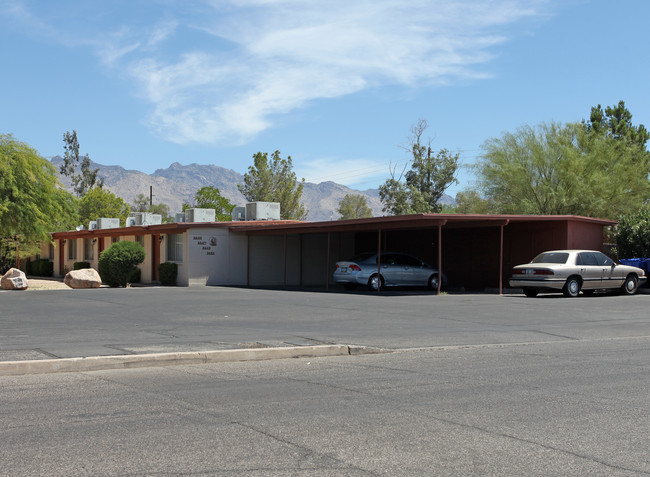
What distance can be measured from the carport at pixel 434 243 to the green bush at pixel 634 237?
131cm

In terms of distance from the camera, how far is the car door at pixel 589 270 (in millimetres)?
22875

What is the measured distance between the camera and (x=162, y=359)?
9664mm

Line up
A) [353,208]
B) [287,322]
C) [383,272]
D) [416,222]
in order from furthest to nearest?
[353,208] < [383,272] < [416,222] < [287,322]

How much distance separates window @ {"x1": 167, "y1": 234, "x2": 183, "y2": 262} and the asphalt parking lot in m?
9.89

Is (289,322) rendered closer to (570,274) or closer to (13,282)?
(570,274)

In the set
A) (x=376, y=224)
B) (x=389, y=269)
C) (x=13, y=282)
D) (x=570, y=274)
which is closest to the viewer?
(x=570, y=274)

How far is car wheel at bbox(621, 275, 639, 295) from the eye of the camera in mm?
24156

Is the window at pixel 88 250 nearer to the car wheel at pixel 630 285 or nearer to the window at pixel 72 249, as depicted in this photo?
the window at pixel 72 249

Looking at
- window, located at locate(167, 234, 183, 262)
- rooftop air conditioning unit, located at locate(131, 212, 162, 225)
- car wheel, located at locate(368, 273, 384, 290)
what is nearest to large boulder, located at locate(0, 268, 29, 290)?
window, located at locate(167, 234, 183, 262)

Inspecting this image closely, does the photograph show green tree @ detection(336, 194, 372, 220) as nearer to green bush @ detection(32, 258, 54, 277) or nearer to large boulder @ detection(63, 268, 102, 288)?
green bush @ detection(32, 258, 54, 277)

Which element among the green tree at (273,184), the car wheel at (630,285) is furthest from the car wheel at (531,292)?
the green tree at (273,184)

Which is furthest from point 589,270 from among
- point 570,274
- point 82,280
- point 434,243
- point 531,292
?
point 82,280

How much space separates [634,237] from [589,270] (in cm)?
697

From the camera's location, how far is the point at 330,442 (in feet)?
18.4
